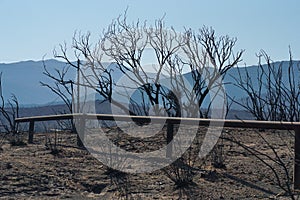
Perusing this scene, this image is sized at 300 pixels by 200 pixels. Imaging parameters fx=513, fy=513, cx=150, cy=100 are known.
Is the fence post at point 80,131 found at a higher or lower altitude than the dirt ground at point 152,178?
higher

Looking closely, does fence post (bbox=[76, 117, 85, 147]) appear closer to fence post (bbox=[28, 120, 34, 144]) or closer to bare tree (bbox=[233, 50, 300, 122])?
fence post (bbox=[28, 120, 34, 144])

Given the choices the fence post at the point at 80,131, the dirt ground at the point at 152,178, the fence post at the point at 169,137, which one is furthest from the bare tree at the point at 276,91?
the fence post at the point at 80,131

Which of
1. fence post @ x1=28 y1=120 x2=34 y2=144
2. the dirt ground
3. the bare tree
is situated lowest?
the dirt ground

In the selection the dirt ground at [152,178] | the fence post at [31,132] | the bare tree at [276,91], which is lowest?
the dirt ground at [152,178]

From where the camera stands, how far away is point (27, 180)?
6.33m

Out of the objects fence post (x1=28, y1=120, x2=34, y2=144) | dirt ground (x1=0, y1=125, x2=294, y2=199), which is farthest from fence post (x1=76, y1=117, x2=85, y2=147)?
fence post (x1=28, y1=120, x2=34, y2=144)

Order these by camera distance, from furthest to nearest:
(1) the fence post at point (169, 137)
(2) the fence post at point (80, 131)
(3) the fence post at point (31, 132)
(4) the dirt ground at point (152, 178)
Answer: (3) the fence post at point (31, 132) → (2) the fence post at point (80, 131) → (1) the fence post at point (169, 137) → (4) the dirt ground at point (152, 178)

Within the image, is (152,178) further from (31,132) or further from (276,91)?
(31,132)

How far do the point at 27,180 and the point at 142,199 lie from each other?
1.78 metres

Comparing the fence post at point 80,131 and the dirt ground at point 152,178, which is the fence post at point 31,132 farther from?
the dirt ground at point 152,178

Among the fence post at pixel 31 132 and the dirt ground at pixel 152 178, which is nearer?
the dirt ground at pixel 152 178

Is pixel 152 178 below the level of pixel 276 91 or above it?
below

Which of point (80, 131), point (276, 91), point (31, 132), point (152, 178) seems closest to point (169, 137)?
point (152, 178)

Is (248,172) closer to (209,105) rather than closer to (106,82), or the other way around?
(209,105)
